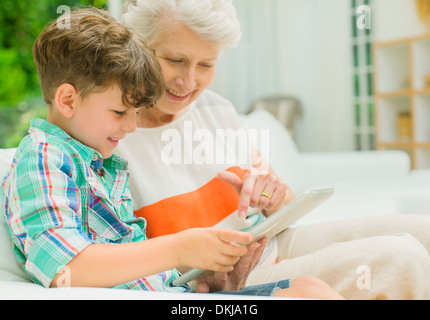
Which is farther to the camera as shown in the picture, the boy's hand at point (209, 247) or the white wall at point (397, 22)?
the white wall at point (397, 22)

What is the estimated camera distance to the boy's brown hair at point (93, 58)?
50 cm

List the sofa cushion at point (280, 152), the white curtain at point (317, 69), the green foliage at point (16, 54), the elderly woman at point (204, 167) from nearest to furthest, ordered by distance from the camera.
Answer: the elderly woman at point (204, 167)
the sofa cushion at point (280, 152)
the white curtain at point (317, 69)
the green foliage at point (16, 54)

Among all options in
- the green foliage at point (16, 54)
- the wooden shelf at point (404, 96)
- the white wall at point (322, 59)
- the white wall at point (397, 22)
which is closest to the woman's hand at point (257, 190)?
the white wall at point (322, 59)

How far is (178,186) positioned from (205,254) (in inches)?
4.6

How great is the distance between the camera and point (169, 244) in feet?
1.63

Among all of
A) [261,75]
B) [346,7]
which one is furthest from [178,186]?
[346,7]

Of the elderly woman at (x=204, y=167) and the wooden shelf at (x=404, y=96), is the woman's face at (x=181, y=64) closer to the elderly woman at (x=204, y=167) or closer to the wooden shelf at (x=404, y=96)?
the elderly woman at (x=204, y=167)

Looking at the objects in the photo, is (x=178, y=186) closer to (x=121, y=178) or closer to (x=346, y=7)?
(x=121, y=178)

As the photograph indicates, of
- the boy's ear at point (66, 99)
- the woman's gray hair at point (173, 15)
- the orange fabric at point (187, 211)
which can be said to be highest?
the woman's gray hair at point (173, 15)

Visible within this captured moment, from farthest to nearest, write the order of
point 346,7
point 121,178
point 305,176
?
point 346,7 → point 305,176 → point 121,178

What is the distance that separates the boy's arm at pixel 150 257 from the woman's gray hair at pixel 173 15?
0.83ft

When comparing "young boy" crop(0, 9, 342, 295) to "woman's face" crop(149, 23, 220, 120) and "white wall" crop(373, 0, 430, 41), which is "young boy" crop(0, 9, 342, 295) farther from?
"white wall" crop(373, 0, 430, 41)

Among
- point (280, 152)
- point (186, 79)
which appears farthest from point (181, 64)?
point (280, 152)

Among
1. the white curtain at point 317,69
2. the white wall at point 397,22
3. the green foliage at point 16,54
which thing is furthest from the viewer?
the green foliage at point 16,54
